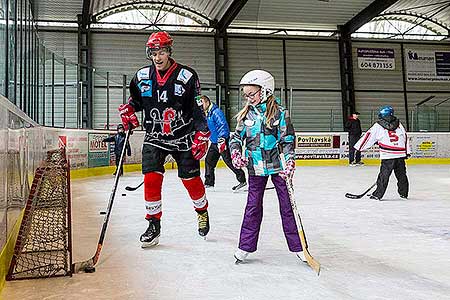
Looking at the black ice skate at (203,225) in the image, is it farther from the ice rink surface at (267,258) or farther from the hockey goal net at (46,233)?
the hockey goal net at (46,233)

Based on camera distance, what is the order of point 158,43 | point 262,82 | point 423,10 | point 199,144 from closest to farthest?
point 262,82 → point 158,43 → point 199,144 → point 423,10

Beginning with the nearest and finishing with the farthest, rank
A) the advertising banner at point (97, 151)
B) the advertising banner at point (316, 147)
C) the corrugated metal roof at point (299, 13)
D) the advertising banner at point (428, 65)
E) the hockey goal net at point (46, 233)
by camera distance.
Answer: the hockey goal net at point (46, 233) < the advertising banner at point (97, 151) < the advertising banner at point (316, 147) < the corrugated metal roof at point (299, 13) < the advertising banner at point (428, 65)

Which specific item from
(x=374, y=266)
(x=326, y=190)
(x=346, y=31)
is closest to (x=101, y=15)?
(x=346, y=31)

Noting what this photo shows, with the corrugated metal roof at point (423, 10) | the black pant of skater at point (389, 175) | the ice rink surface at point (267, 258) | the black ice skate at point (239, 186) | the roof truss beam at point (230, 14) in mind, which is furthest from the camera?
the corrugated metal roof at point (423, 10)

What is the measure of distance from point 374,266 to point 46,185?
8.03 ft

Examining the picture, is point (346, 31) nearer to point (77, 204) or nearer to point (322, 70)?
point (322, 70)

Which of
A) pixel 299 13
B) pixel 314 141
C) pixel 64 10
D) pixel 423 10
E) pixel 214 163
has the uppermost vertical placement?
pixel 423 10

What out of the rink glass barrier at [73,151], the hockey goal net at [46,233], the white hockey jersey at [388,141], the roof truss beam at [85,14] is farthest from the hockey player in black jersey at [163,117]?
the roof truss beam at [85,14]

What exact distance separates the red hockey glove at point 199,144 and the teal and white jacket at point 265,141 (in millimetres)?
444

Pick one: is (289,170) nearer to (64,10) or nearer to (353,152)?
(353,152)

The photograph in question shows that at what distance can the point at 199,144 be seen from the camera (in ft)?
11.7

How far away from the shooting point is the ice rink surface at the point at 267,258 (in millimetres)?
2549

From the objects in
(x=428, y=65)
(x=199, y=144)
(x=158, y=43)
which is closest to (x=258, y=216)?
(x=199, y=144)

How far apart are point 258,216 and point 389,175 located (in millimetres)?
3939
